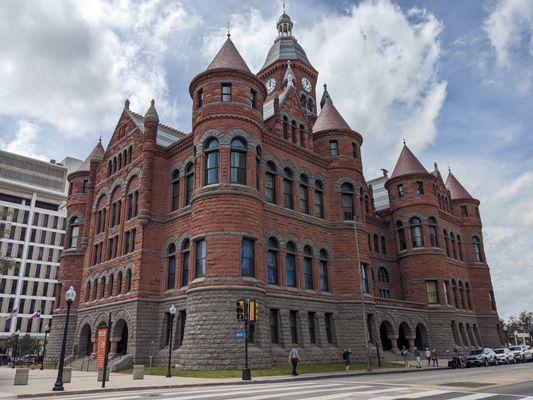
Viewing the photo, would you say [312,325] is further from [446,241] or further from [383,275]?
[446,241]

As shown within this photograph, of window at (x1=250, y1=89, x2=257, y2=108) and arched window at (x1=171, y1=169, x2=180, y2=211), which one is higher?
window at (x1=250, y1=89, x2=257, y2=108)

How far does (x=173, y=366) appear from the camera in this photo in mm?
27359

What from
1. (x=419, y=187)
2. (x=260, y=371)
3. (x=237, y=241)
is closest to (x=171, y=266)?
(x=237, y=241)

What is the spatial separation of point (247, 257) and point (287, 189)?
8389mm

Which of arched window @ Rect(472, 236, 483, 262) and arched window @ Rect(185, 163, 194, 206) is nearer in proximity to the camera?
arched window @ Rect(185, 163, 194, 206)

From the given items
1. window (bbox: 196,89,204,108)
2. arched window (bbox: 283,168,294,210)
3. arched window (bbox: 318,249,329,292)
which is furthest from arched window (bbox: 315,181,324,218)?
window (bbox: 196,89,204,108)

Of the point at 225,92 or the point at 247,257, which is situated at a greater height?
the point at 225,92

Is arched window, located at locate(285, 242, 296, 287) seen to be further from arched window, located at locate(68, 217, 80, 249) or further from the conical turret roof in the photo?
arched window, located at locate(68, 217, 80, 249)

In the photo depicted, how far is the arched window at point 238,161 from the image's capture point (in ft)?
94.7

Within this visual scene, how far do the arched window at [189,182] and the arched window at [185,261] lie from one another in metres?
3.10

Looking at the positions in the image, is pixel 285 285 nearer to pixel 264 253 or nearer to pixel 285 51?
pixel 264 253

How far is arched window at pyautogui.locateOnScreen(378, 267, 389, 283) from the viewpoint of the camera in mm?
47594

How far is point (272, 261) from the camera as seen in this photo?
1216 inches

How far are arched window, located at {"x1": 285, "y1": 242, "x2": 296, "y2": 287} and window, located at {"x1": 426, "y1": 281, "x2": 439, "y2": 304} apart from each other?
Answer: 2024 cm
